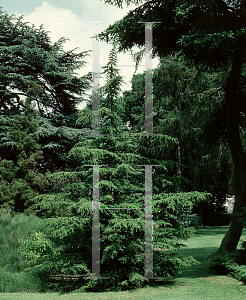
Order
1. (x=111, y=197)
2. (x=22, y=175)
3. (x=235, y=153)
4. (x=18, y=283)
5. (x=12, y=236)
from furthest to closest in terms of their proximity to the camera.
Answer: (x=22, y=175) → (x=235, y=153) → (x=12, y=236) → (x=18, y=283) → (x=111, y=197)

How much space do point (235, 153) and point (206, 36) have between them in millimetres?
3426

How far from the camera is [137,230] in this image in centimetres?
709

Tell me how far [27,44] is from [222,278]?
59.9 ft

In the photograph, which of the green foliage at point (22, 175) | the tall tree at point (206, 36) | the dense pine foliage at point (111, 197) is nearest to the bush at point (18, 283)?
the dense pine foliage at point (111, 197)

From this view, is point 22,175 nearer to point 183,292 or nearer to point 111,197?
point 111,197

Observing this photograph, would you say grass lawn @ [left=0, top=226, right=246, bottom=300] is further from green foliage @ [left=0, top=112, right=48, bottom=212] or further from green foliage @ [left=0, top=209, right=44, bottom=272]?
green foliage @ [left=0, top=112, right=48, bottom=212]

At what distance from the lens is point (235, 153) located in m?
8.89

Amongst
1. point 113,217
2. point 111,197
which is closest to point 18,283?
point 113,217

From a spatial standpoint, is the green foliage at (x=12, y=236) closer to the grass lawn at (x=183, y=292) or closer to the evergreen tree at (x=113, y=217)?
the evergreen tree at (x=113, y=217)

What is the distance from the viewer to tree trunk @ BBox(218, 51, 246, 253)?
28.4 feet

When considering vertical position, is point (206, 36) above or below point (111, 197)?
above

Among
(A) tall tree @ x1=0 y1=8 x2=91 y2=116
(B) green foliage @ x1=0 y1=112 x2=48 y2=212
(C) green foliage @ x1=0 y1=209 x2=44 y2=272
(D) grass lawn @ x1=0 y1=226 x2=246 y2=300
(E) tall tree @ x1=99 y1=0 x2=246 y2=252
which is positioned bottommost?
(D) grass lawn @ x1=0 y1=226 x2=246 y2=300

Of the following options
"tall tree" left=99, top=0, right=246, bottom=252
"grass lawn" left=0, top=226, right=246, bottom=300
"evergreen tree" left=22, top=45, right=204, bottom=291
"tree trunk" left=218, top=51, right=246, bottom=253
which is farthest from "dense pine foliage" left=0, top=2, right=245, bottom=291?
"tree trunk" left=218, top=51, right=246, bottom=253

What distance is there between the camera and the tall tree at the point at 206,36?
7.23 metres
